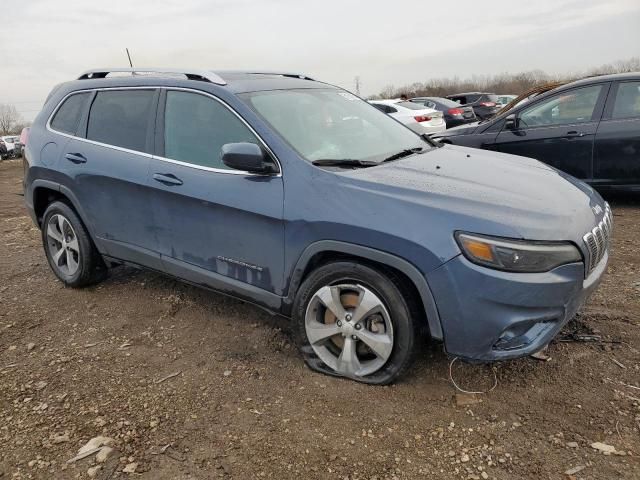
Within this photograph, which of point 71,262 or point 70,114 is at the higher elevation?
point 70,114

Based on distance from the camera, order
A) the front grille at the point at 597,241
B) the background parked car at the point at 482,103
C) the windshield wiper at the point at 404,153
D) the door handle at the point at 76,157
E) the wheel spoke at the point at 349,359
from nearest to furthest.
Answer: the front grille at the point at 597,241 → the wheel spoke at the point at 349,359 → the windshield wiper at the point at 404,153 → the door handle at the point at 76,157 → the background parked car at the point at 482,103

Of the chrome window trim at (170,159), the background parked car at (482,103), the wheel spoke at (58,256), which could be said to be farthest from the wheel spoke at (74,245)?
the background parked car at (482,103)

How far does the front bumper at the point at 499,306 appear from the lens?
2.44 m

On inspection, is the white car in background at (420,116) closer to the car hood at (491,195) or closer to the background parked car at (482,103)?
the background parked car at (482,103)

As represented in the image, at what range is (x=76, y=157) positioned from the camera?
163 inches

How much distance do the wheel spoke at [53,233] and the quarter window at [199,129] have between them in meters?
1.65

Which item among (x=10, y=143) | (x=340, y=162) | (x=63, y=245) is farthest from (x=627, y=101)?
(x=10, y=143)

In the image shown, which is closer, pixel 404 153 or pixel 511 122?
pixel 404 153

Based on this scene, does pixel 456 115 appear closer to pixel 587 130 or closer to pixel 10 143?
pixel 587 130

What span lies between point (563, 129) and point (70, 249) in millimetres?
5529

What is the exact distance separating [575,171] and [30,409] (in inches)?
234

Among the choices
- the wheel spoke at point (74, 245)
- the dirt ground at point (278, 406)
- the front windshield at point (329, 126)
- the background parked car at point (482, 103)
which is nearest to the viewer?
the dirt ground at point (278, 406)

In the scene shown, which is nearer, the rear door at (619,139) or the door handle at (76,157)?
the door handle at (76,157)

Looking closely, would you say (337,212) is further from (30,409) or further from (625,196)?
(625,196)
